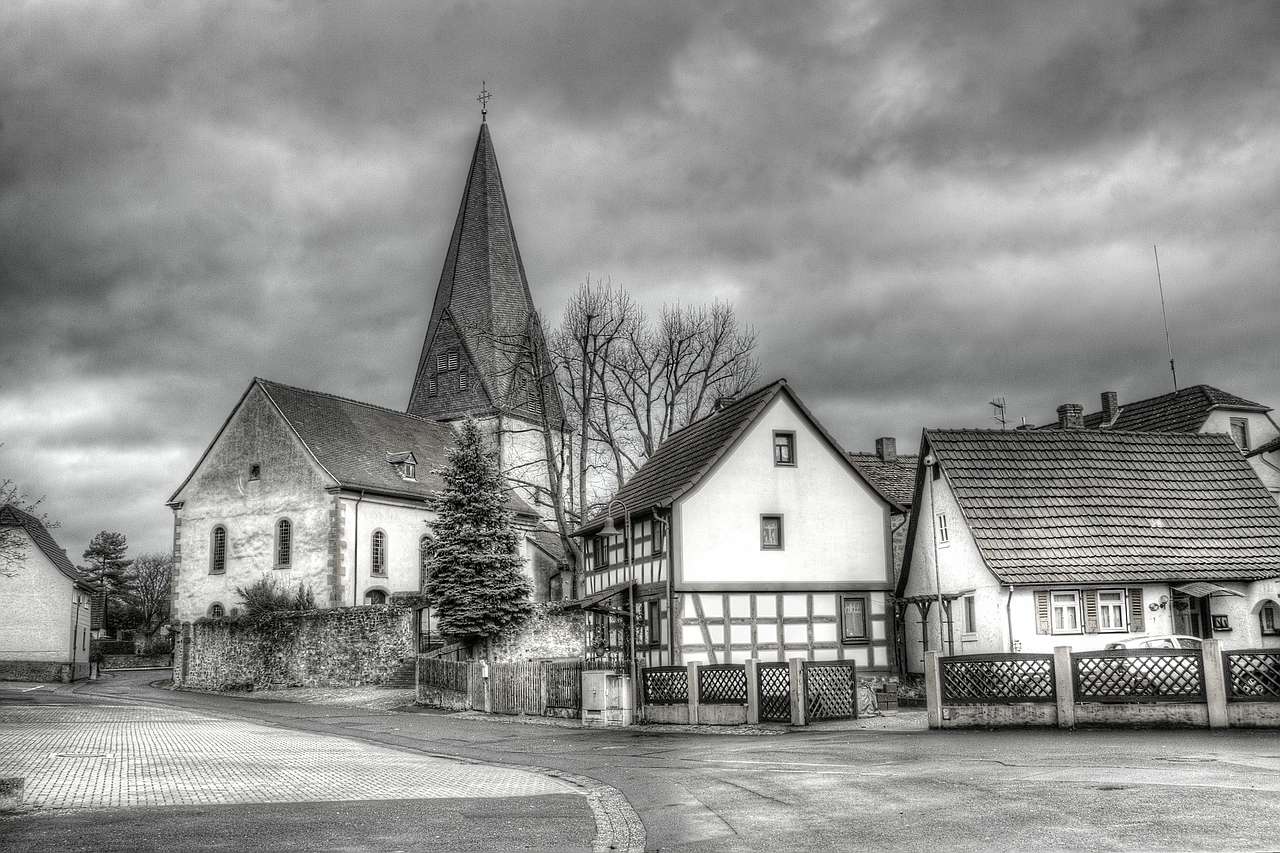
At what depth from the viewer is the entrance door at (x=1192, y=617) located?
93.5 feet

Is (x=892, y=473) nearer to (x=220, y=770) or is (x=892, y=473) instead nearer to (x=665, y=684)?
(x=665, y=684)

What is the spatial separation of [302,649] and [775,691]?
2085 cm

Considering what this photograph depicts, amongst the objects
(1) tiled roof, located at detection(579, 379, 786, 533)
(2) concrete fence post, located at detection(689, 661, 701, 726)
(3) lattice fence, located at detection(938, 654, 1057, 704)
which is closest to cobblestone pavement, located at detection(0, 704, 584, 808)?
(2) concrete fence post, located at detection(689, 661, 701, 726)

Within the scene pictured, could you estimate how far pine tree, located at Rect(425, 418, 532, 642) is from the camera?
3412 centimetres

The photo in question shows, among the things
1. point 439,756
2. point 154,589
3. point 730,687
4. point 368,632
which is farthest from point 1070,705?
point 154,589

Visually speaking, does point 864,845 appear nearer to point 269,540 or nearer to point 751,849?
point 751,849

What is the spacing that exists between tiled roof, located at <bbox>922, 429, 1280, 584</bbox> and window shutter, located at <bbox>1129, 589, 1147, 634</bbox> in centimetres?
54

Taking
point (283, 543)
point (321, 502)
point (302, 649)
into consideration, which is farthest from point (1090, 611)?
point (283, 543)

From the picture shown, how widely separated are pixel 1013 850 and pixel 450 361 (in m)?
57.3

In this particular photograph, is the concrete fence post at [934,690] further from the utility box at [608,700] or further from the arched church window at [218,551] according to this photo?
the arched church window at [218,551]

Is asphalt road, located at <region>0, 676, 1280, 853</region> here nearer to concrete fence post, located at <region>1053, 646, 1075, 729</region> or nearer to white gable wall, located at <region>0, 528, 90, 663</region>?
concrete fence post, located at <region>1053, 646, 1075, 729</region>

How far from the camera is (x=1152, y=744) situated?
53.6 feet

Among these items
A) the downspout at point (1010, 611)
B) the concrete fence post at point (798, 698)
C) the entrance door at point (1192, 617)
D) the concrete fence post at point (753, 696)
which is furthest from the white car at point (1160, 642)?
the concrete fence post at point (753, 696)

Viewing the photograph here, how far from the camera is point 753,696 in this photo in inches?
896
